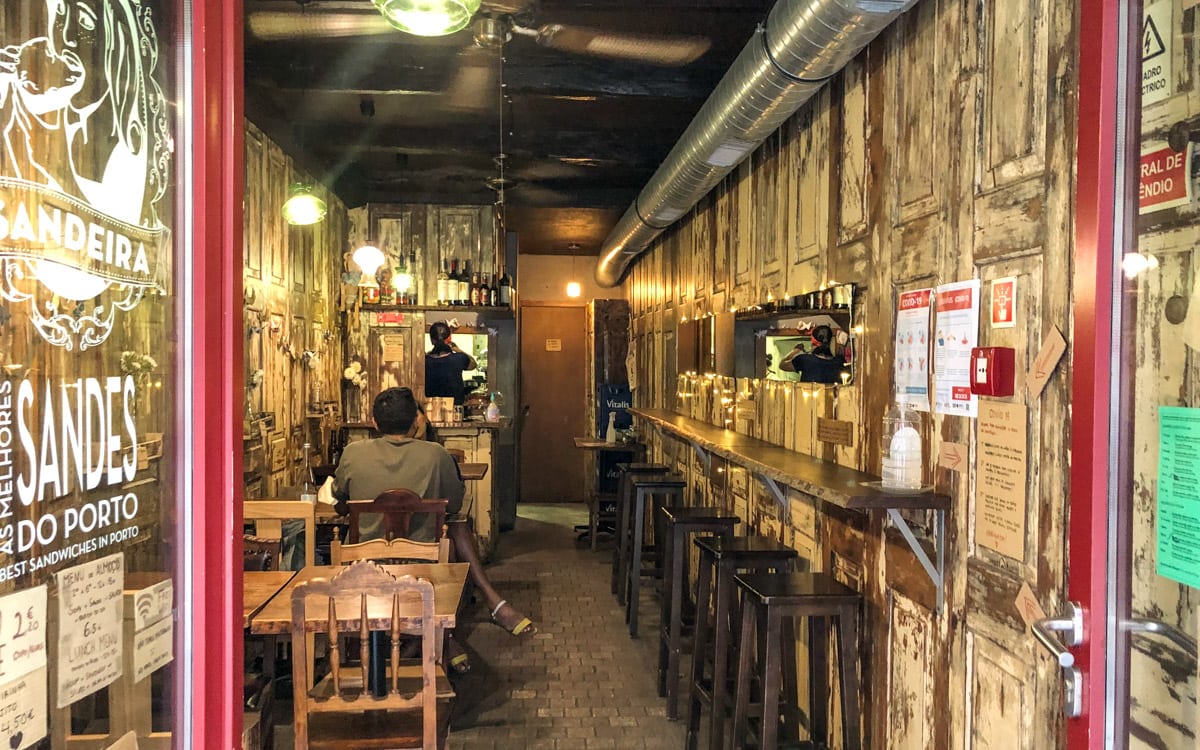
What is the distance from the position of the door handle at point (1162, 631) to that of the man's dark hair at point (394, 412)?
3.19 m

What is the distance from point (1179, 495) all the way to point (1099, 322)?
321 millimetres

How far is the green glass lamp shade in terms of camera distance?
8.69ft

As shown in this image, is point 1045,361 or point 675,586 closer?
point 1045,361

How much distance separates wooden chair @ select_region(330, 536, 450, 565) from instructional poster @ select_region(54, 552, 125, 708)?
5.84ft

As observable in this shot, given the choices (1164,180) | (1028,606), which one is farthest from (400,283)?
(1164,180)

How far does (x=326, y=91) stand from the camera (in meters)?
4.37

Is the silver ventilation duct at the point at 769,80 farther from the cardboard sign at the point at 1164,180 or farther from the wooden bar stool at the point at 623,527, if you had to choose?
the wooden bar stool at the point at 623,527

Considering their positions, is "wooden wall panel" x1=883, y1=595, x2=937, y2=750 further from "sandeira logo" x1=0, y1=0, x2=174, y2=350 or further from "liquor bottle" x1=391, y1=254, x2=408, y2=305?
"liquor bottle" x1=391, y1=254, x2=408, y2=305

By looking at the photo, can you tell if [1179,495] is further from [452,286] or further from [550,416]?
[550,416]

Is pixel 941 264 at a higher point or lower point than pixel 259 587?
higher

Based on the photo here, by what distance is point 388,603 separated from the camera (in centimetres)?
240

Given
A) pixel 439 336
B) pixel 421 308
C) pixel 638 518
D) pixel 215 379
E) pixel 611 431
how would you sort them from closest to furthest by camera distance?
1. pixel 215 379
2. pixel 638 518
3. pixel 421 308
4. pixel 439 336
5. pixel 611 431

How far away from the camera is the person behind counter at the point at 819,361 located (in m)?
3.07

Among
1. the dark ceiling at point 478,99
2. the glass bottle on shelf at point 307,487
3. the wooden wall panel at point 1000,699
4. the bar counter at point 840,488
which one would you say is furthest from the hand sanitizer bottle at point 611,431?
the wooden wall panel at point 1000,699
